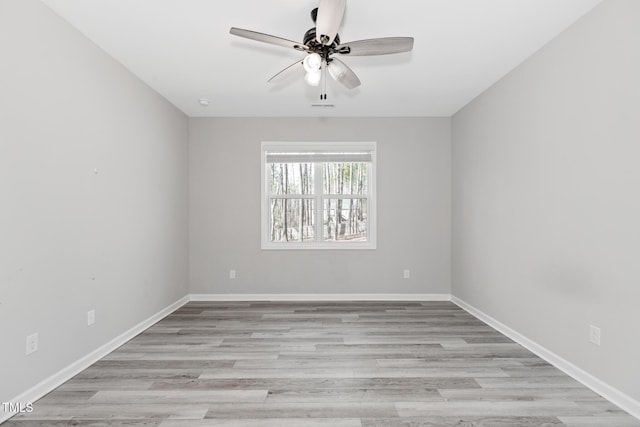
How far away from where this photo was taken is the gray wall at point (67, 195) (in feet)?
6.91

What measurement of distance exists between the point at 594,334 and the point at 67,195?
377cm

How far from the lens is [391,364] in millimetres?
2807

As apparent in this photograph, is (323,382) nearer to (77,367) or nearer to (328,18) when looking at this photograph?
(77,367)

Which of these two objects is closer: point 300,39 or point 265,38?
point 265,38

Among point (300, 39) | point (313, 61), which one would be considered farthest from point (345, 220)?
point (313, 61)

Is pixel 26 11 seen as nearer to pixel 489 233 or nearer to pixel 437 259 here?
pixel 489 233

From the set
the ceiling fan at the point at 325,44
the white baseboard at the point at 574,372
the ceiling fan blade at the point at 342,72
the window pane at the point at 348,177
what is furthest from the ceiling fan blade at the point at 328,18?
the window pane at the point at 348,177

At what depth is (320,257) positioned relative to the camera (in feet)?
16.5

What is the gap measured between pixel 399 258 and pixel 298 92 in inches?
102

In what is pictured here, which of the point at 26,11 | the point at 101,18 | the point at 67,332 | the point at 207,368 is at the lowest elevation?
the point at 207,368

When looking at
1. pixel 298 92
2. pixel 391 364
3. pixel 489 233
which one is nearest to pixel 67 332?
pixel 391 364

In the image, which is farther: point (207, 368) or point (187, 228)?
point (187, 228)

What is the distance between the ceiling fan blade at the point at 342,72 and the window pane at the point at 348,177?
7.63 feet

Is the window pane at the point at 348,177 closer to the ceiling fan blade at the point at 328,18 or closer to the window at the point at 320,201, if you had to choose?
the window at the point at 320,201
